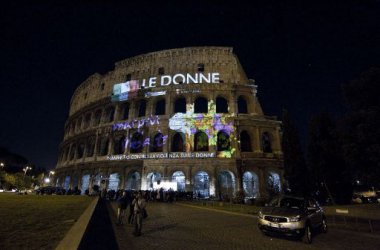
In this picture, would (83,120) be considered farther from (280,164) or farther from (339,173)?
(339,173)

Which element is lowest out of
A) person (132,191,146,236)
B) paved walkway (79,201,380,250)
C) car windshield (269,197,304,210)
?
paved walkway (79,201,380,250)

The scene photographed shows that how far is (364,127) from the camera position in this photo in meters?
12.4

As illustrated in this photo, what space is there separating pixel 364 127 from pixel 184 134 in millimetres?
21769

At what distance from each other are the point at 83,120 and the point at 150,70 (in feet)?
53.3

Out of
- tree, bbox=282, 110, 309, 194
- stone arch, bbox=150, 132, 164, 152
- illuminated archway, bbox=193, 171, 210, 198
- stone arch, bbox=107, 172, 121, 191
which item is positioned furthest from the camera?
stone arch, bbox=107, 172, 121, 191

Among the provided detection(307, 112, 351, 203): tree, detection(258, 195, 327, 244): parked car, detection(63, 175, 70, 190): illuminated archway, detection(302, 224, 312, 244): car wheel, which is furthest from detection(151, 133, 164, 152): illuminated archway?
detection(302, 224, 312, 244): car wheel

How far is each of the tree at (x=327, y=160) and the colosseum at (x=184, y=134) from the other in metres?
8.22

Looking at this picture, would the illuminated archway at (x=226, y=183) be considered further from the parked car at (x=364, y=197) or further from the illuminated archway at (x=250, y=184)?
the parked car at (x=364, y=197)

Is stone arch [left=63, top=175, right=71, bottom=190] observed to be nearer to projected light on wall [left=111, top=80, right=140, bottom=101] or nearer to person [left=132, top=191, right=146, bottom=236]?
projected light on wall [left=111, top=80, right=140, bottom=101]

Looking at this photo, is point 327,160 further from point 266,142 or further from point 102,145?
point 102,145

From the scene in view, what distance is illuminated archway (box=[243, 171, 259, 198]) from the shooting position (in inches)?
1200

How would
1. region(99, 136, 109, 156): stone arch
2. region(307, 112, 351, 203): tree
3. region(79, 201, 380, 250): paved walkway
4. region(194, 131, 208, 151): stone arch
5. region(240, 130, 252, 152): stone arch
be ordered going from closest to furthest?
region(79, 201, 380, 250): paved walkway, region(307, 112, 351, 203): tree, region(194, 131, 208, 151): stone arch, region(240, 130, 252, 152): stone arch, region(99, 136, 109, 156): stone arch

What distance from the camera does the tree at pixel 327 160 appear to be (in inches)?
717

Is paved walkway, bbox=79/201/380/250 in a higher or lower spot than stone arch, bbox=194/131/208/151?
lower
